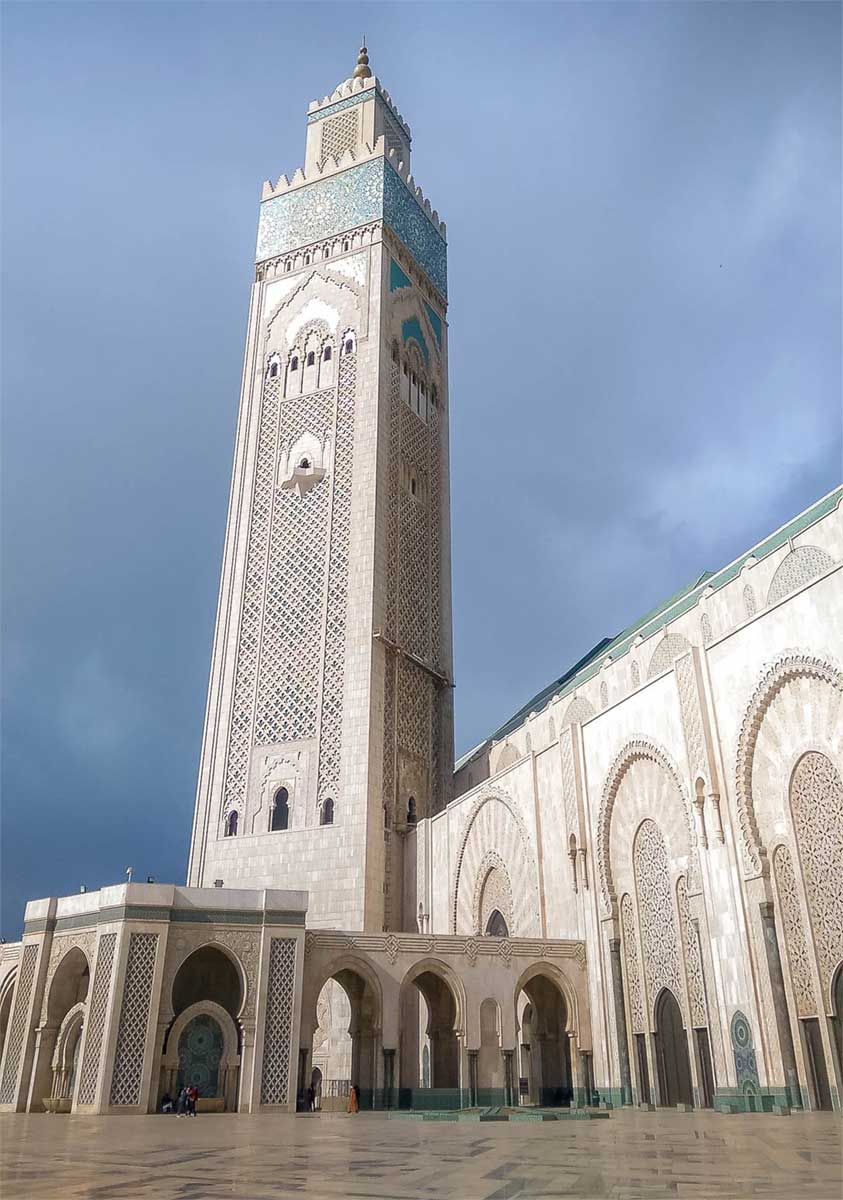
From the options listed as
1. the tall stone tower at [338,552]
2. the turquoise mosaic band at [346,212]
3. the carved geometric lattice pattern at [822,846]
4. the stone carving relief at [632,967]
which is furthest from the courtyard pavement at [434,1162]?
the turquoise mosaic band at [346,212]

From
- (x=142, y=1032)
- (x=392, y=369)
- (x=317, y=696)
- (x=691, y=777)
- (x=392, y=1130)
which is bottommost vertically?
(x=392, y=1130)

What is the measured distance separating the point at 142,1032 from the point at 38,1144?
565 cm

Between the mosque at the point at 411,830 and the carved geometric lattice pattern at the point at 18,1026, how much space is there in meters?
0.05

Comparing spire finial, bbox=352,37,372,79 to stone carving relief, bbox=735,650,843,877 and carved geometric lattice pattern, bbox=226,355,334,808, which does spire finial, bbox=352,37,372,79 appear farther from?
stone carving relief, bbox=735,650,843,877

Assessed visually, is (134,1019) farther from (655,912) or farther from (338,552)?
(338,552)

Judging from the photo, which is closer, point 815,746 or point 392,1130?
point 392,1130

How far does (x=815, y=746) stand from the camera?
363 inches

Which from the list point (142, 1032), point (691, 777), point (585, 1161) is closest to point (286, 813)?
point (142, 1032)

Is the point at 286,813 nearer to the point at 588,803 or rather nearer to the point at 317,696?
the point at 317,696

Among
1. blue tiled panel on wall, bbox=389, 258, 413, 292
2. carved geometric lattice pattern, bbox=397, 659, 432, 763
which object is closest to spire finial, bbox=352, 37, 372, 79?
blue tiled panel on wall, bbox=389, 258, 413, 292

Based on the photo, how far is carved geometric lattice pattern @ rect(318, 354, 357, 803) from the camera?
17219mm

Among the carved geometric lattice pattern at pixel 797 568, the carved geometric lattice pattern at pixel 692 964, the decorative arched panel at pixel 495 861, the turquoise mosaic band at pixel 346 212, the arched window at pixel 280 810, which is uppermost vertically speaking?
the turquoise mosaic band at pixel 346 212

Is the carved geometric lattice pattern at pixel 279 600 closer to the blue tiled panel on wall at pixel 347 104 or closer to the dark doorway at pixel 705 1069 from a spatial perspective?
the blue tiled panel on wall at pixel 347 104

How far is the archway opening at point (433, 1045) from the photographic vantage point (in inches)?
507
